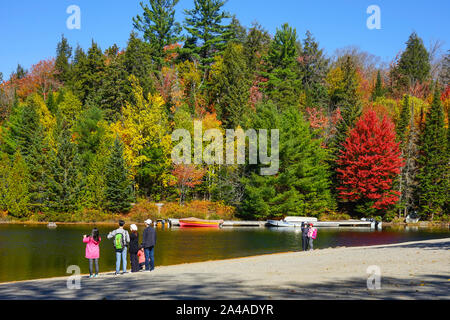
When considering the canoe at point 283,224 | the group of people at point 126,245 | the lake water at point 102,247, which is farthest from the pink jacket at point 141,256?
the canoe at point 283,224

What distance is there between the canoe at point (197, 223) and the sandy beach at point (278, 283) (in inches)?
1397

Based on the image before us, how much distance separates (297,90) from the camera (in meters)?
81.8

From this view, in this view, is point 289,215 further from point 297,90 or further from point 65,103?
point 65,103

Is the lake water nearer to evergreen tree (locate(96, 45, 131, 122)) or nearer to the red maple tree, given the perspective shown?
the red maple tree

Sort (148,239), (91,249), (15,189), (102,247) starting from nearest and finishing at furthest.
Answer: (148,239) < (91,249) < (102,247) < (15,189)

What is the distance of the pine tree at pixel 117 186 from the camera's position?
5994cm

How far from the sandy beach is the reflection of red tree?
43597 mm

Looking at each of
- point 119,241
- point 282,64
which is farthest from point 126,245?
point 282,64

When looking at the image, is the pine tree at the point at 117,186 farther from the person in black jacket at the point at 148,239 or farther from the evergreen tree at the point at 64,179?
the person in black jacket at the point at 148,239

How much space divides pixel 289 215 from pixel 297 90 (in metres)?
28.5

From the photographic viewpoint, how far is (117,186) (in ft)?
197

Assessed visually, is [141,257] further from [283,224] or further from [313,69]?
[313,69]

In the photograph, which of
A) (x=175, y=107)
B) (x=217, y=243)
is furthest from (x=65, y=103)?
(x=217, y=243)

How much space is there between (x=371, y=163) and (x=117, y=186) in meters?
33.5
